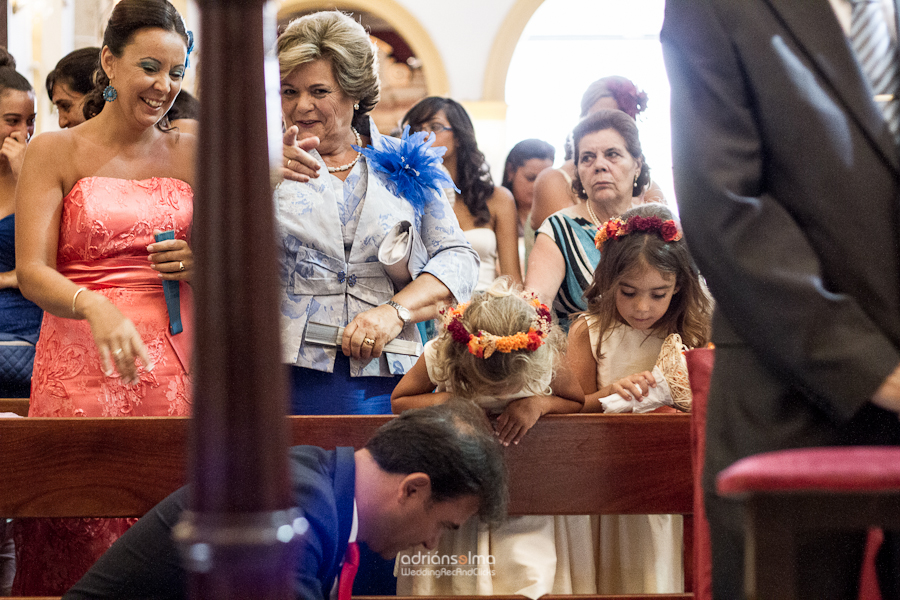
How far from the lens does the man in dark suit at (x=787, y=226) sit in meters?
1.04

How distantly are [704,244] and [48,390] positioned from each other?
5.78 ft

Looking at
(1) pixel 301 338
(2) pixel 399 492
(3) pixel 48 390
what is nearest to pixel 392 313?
(1) pixel 301 338

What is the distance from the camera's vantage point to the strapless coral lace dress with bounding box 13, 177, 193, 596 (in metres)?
2.16

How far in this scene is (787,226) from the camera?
3.56 ft

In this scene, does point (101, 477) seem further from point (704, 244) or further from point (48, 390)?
point (704, 244)

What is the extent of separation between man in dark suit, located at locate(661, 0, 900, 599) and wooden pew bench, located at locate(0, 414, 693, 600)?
39.8 inches

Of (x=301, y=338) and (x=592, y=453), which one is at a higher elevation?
(x=301, y=338)

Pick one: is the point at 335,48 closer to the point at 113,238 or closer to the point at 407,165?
the point at 407,165

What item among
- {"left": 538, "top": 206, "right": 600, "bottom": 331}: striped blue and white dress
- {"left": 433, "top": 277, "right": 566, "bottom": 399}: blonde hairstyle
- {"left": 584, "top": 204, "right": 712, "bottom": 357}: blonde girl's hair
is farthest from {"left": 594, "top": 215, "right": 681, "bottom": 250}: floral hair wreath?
{"left": 433, "top": 277, "right": 566, "bottom": 399}: blonde hairstyle

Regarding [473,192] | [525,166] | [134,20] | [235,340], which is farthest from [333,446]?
[525,166]

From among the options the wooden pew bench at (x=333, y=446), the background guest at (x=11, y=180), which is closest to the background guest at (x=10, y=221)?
the background guest at (x=11, y=180)

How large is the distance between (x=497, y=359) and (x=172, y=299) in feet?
2.76

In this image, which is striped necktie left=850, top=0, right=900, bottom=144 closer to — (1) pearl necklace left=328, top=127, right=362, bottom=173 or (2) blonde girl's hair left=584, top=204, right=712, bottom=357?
(1) pearl necklace left=328, top=127, right=362, bottom=173

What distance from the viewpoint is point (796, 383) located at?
1.06 metres
